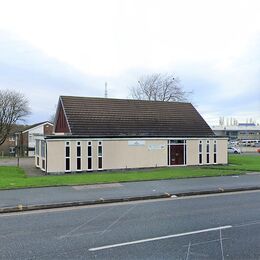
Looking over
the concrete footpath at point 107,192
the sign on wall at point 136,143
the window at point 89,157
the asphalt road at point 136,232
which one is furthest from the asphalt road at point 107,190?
the sign on wall at point 136,143

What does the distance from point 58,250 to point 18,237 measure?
1.38 meters

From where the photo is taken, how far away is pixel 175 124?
3419cm

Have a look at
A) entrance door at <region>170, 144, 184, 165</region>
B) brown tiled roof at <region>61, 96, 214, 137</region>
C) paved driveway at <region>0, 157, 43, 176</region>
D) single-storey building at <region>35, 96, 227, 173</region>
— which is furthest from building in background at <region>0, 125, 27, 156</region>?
entrance door at <region>170, 144, 184, 165</region>

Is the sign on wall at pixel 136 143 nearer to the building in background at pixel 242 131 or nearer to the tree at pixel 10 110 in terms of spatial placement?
the tree at pixel 10 110

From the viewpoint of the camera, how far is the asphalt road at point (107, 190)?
489 inches

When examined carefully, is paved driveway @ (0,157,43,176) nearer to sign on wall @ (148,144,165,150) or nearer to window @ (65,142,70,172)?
window @ (65,142,70,172)

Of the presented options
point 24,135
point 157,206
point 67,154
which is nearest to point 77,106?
point 67,154

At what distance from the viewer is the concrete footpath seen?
11.8 metres

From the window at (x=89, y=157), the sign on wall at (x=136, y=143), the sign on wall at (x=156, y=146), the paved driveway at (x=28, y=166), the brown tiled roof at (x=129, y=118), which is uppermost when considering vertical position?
the brown tiled roof at (x=129, y=118)

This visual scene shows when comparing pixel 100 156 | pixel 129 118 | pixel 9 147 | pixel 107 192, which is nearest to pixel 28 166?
pixel 100 156

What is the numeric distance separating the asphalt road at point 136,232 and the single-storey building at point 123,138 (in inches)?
641

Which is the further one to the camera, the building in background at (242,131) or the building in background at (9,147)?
the building in background at (242,131)

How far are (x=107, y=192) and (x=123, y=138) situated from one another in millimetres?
15705

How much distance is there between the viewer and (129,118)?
32.7 meters
